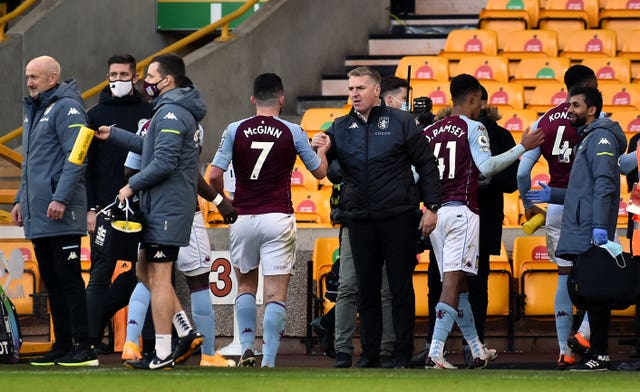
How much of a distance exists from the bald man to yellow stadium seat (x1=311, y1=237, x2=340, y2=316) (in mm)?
2900

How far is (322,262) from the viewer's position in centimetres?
1346

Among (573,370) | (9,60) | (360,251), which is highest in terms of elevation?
(9,60)

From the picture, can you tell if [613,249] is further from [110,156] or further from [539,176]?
[539,176]

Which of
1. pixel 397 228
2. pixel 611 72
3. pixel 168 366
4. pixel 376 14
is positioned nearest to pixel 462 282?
→ pixel 397 228

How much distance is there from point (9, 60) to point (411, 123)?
8293mm

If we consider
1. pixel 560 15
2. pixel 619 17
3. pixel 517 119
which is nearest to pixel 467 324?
pixel 517 119

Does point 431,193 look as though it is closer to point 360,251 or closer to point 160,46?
point 360,251

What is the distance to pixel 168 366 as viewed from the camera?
10.2 meters

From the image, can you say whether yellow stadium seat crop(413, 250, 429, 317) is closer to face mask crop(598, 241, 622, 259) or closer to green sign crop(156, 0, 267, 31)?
face mask crop(598, 241, 622, 259)

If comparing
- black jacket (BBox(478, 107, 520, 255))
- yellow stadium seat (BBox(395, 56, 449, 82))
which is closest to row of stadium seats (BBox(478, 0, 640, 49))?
yellow stadium seat (BBox(395, 56, 449, 82))

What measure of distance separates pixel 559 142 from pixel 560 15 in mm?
6678

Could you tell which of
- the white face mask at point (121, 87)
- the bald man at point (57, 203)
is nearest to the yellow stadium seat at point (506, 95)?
the white face mask at point (121, 87)

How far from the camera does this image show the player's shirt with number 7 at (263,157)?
11.0 meters

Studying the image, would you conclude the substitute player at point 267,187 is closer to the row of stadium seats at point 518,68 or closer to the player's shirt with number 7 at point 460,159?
the player's shirt with number 7 at point 460,159
